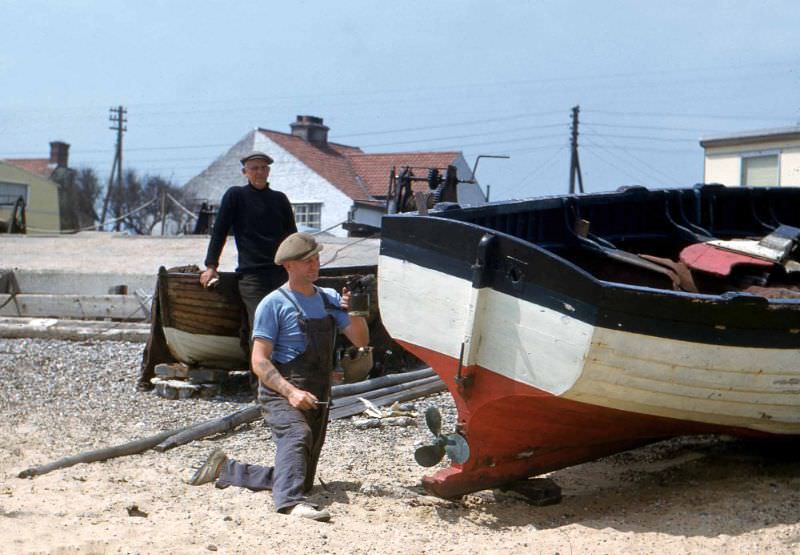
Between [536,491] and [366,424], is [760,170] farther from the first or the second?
[536,491]

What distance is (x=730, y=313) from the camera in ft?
14.7

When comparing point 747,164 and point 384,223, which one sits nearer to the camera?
point 384,223

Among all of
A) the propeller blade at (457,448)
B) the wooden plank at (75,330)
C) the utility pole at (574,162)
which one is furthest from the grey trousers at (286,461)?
the utility pole at (574,162)

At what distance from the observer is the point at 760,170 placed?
18359 millimetres

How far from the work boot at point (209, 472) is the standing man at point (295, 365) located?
0.13m

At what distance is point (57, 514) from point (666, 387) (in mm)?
2949

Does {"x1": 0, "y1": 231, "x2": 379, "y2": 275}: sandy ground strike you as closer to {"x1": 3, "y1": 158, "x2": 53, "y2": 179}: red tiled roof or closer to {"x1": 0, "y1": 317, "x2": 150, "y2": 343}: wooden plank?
{"x1": 0, "y1": 317, "x2": 150, "y2": 343}: wooden plank

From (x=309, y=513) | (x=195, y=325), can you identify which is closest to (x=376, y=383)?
(x=195, y=325)

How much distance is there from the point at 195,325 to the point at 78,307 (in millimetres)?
6309

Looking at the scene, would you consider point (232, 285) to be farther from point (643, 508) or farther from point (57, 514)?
point (643, 508)

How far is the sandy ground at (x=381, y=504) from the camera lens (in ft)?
14.4

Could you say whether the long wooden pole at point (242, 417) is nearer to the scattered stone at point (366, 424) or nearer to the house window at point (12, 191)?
the scattered stone at point (366, 424)

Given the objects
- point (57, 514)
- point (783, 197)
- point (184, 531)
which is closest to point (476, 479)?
point (184, 531)

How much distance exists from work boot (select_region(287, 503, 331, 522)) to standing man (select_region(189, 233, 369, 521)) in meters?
0.02
